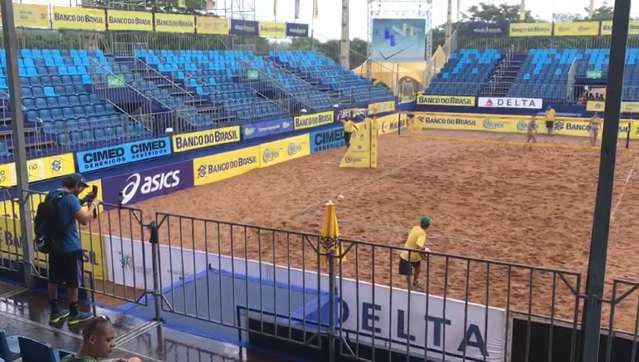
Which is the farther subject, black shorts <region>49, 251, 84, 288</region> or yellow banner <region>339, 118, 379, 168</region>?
yellow banner <region>339, 118, 379, 168</region>

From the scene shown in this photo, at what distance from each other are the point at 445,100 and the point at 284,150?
15.8 meters

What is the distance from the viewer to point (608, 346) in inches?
211

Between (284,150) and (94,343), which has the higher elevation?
(94,343)

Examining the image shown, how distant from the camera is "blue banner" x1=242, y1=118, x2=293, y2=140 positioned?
24.1 m

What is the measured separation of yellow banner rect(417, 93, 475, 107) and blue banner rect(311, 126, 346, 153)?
34.9ft

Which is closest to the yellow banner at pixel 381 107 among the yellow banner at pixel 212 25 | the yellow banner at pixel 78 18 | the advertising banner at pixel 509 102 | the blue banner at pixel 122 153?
the advertising banner at pixel 509 102

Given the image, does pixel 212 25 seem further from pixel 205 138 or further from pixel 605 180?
pixel 605 180

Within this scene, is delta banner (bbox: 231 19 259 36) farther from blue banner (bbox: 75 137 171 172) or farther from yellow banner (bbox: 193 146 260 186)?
blue banner (bbox: 75 137 171 172)

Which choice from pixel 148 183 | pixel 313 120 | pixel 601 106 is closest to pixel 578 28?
pixel 601 106

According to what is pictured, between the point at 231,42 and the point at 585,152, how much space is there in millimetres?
24023

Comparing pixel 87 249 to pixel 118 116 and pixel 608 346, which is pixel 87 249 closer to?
pixel 608 346

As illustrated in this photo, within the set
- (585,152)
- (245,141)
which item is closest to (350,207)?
(245,141)

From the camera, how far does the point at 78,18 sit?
25.7 m

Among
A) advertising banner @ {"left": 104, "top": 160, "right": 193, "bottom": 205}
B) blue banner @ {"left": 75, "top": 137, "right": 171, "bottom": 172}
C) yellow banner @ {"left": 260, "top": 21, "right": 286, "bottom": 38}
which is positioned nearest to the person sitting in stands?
advertising banner @ {"left": 104, "top": 160, "right": 193, "bottom": 205}
